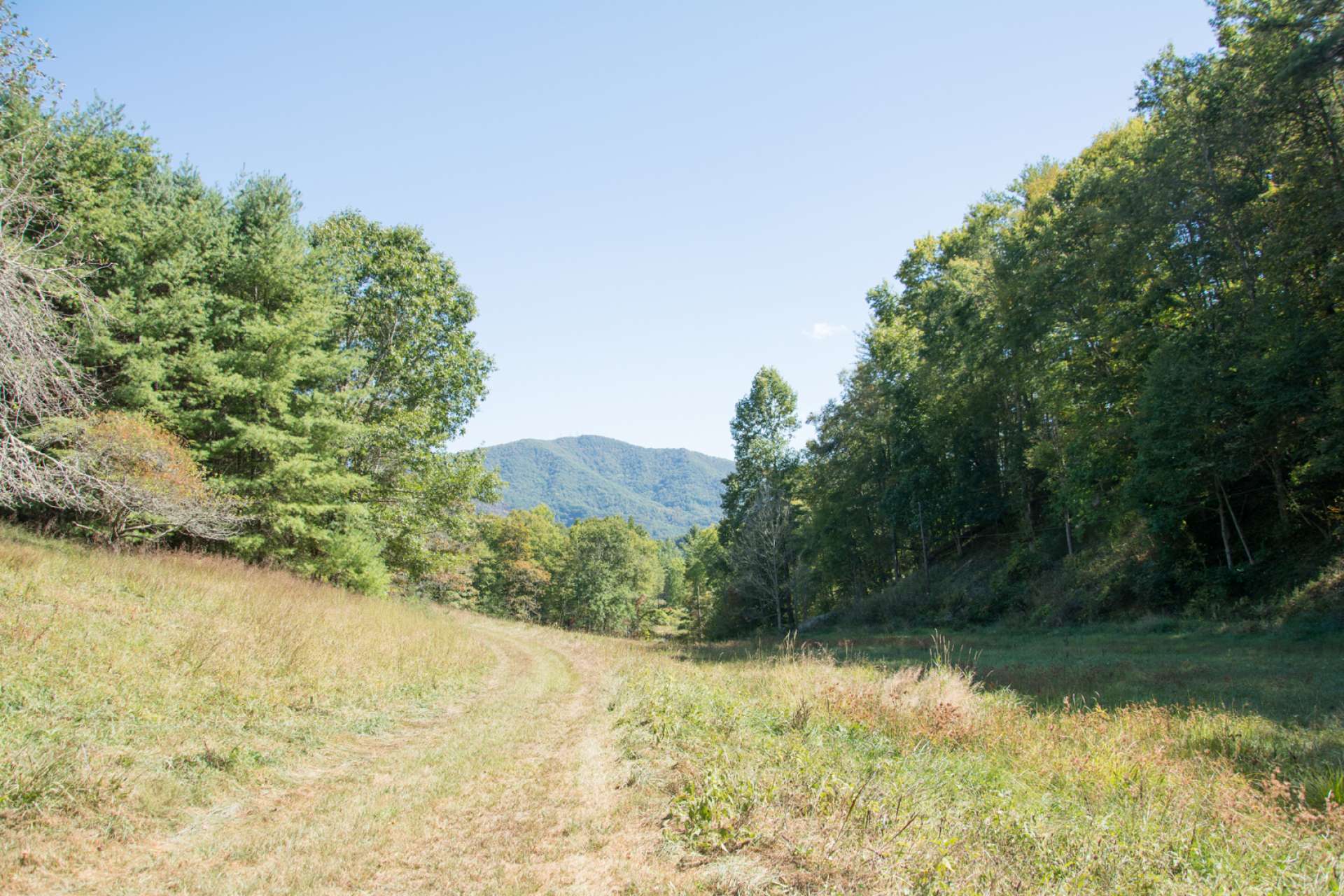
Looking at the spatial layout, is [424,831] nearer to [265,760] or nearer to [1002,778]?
[265,760]

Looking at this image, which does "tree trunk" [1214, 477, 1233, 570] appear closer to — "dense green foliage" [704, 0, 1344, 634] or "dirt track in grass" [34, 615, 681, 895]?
"dense green foliage" [704, 0, 1344, 634]

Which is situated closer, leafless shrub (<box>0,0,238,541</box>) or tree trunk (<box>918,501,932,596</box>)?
leafless shrub (<box>0,0,238,541</box>)

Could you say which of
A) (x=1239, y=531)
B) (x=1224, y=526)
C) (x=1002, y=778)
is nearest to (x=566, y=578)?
(x=1224, y=526)

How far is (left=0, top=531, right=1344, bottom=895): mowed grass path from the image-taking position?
13.7 ft

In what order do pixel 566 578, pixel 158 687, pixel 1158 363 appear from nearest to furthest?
pixel 158 687, pixel 1158 363, pixel 566 578

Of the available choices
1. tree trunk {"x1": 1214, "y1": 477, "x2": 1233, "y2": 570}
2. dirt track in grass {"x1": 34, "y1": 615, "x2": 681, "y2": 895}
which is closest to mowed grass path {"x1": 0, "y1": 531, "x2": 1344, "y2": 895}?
dirt track in grass {"x1": 34, "y1": 615, "x2": 681, "y2": 895}

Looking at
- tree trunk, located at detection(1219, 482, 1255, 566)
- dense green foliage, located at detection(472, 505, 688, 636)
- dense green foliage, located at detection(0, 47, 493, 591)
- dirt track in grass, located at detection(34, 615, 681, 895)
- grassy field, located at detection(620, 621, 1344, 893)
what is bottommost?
dense green foliage, located at detection(472, 505, 688, 636)

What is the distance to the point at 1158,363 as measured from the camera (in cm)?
1841

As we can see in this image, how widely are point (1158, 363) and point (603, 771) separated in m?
20.4

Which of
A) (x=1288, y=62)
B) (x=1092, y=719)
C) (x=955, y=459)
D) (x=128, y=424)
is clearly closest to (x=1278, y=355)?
(x=1288, y=62)

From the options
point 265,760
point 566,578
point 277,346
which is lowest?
point 566,578

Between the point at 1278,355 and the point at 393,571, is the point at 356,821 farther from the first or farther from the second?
the point at 393,571

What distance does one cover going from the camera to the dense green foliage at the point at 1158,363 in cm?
1605

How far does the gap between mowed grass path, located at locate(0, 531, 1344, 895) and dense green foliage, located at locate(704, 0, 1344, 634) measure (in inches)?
307
